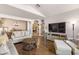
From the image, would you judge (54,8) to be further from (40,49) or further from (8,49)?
(8,49)

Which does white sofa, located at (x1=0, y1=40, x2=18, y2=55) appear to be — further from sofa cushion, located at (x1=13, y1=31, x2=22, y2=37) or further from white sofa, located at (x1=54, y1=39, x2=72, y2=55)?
white sofa, located at (x1=54, y1=39, x2=72, y2=55)

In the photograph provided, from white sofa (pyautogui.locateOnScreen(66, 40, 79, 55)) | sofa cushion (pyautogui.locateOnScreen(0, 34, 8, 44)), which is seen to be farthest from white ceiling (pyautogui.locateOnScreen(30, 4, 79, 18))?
sofa cushion (pyautogui.locateOnScreen(0, 34, 8, 44))

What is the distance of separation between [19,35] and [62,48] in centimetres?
101

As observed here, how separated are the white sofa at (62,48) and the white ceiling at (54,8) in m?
0.64

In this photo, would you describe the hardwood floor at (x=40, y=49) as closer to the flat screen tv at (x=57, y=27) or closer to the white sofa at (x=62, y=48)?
the white sofa at (x=62, y=48)

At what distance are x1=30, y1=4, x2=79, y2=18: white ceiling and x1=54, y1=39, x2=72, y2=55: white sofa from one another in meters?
0.64

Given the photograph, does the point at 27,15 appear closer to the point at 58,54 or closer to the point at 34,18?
the point at 34,18

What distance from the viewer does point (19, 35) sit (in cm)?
214

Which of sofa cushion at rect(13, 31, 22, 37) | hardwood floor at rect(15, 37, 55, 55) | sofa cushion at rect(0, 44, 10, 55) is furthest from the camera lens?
sofa cushion at rect(13, 31, 22, 37)

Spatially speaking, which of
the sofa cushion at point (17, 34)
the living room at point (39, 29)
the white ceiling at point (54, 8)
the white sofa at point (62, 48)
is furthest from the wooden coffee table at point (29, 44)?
the white ceiling at point (54, 8)

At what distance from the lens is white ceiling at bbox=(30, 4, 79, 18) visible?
192 centimetres

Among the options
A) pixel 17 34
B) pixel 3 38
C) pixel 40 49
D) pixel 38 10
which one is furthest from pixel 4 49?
pixel 38 10

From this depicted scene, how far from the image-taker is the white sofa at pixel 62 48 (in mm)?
1920
